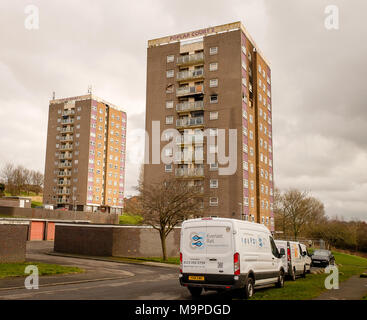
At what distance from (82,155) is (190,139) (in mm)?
49459

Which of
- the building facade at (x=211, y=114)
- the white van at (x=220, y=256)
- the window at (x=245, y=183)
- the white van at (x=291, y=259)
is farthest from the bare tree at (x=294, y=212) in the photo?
the white van at (x=220, y=256)

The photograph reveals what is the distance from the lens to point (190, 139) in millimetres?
53562

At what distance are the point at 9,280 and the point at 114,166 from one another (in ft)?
295

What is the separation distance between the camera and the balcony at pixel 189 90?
5450cm

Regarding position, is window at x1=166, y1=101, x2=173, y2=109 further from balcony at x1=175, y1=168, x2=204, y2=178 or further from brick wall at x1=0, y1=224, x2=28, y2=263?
brick wall at x1=0, y1=224, x2=28, y2=263

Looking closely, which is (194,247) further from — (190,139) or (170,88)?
(170,88)

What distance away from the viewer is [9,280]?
16.2 metres

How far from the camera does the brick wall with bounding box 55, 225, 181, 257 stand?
112 ft

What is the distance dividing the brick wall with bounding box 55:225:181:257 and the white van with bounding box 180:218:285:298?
21906 millimetres

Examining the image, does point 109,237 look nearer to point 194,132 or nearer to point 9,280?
point 9,280

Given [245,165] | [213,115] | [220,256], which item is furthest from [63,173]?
[220,256]

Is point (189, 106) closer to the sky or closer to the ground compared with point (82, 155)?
closer to the sky

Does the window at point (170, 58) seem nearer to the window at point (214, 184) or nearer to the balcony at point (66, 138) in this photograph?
the window at point (214, 184)

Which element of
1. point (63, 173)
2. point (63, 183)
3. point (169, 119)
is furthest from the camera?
point (63, 173)
